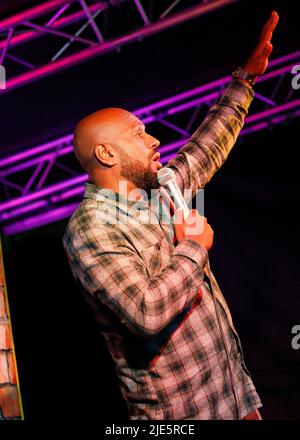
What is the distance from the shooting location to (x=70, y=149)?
159 inches

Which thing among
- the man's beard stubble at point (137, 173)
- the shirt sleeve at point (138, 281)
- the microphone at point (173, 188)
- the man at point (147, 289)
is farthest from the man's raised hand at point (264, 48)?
the shirt sleeve at point (138, 281)

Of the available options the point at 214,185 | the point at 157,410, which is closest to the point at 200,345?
the point at 157,410

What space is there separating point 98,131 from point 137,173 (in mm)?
213

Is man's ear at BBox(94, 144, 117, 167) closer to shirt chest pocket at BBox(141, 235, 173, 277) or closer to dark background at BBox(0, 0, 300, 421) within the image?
shirt chest pocket at BBox(141, 235, 173, 277)

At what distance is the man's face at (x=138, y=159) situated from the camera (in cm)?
201

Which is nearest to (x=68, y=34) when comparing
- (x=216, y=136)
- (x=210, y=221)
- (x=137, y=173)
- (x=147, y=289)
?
(x=216, y=136)

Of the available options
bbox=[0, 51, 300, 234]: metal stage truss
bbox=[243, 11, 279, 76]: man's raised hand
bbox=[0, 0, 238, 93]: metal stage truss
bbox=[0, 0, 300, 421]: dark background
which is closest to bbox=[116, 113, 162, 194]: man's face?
bbox=[243, 11, 279, 76]: man's raised hand

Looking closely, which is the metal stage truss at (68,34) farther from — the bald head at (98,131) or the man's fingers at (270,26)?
the bald head at (98,131)

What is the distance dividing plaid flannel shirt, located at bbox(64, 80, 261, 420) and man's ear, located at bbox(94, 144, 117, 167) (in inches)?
5.4

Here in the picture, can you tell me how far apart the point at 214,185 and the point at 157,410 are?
2373 millimetres

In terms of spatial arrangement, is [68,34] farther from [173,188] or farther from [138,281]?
[138,281]

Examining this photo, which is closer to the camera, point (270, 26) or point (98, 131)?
point (98, 131)

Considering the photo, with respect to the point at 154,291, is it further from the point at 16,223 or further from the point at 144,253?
the point at 16,223

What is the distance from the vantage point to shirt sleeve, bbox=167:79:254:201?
92.8 inches
